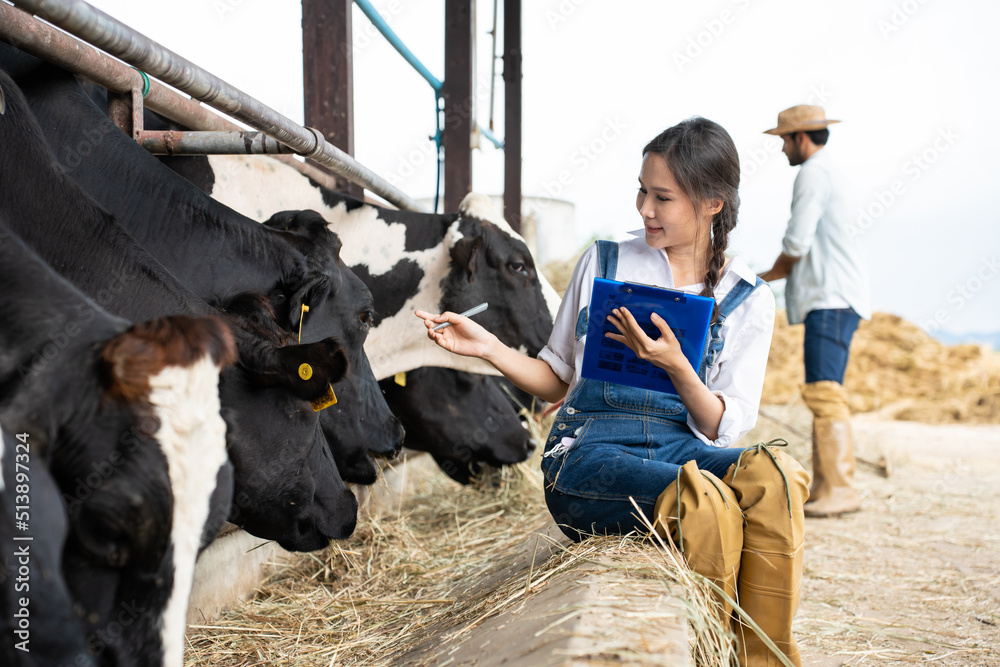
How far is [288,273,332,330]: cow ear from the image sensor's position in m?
2.35

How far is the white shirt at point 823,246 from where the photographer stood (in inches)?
185

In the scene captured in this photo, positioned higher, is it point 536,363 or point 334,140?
point 334,140

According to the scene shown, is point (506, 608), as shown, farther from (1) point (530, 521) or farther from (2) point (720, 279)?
(1) point (530, 521)

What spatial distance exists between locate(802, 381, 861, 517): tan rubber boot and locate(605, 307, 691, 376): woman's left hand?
308 cm

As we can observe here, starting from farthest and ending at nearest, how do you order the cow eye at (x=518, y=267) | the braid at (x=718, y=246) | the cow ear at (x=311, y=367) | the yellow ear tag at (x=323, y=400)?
the cow eye at (x=518, y=267) < the braid at (x=718, y=246) < the yellow ear tag at (x=323, y=400) < the cow ear at (x=311, y=367)

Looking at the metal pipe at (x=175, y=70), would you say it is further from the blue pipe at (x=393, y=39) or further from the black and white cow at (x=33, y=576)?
the blue pipe at (x=393, y=39)

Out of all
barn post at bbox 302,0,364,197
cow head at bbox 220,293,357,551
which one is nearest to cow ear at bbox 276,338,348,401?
cow head at bbox 220,293,357,551

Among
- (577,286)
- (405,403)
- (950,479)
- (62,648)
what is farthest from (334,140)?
(950,479)

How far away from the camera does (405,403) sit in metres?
3.94

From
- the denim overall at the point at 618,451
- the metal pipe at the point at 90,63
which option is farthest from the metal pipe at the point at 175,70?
the denim overall at the point at 618,451

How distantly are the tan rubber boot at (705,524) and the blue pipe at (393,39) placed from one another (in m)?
3.06

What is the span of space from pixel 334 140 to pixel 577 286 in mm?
1865

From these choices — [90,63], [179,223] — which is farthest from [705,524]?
[90,63]

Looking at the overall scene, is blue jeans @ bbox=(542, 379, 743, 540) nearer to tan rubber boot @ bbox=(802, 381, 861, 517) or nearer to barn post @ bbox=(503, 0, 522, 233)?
tan rubber boot @ bbox=(802, 381, 861, 517)
